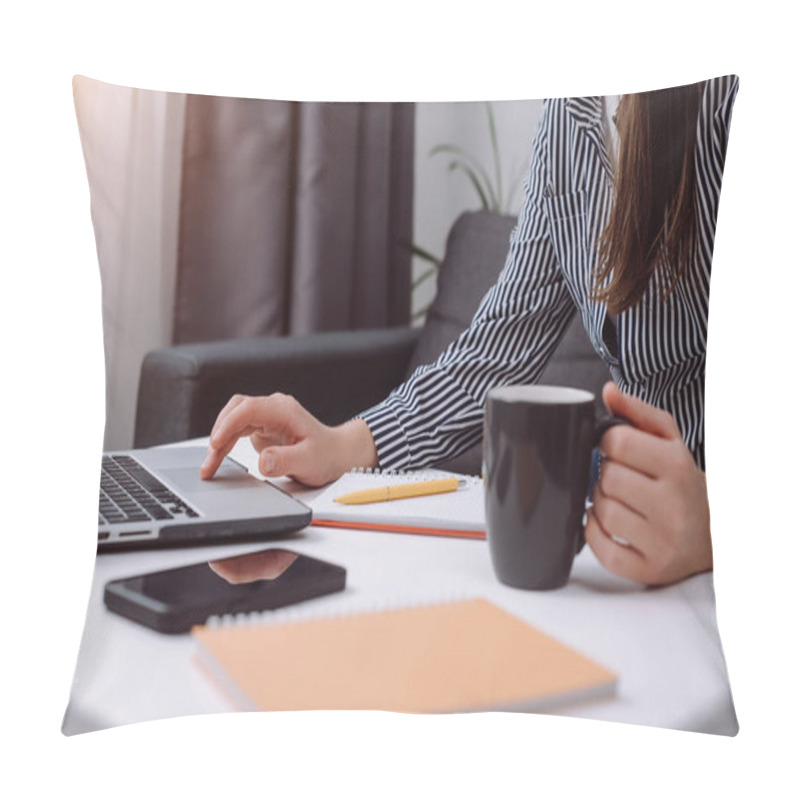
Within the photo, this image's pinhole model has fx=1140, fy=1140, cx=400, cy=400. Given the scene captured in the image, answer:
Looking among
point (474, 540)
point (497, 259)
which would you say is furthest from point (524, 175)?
point (474, 540)

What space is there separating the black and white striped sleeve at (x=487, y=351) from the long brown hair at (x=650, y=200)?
0.06 m

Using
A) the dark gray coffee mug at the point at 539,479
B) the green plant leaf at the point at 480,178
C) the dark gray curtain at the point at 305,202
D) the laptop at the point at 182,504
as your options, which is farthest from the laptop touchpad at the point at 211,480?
the green plant leaf at the point at 480,178

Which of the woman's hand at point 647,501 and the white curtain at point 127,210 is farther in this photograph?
the white curtain at point 127,210

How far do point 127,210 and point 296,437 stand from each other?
30 cm

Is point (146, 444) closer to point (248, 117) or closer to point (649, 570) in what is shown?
point (248, 117)

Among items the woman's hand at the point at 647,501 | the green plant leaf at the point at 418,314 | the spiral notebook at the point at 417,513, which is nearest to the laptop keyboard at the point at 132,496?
the spiral notebook at the point at 417,513

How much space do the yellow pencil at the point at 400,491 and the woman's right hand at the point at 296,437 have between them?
0.03 m

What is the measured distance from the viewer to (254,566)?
3.51 feet

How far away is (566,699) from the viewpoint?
1.00 metres

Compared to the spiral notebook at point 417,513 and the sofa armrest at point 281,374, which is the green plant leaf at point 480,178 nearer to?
the sofa armrest at point 281,374

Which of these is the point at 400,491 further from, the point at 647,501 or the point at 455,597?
the point at 647,501

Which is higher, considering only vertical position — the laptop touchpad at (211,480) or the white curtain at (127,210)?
the white curtain at (127,210)

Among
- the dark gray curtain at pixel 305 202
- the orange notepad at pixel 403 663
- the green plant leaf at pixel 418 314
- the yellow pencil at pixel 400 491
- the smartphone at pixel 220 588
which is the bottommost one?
the orange notepad at pixel 403 663

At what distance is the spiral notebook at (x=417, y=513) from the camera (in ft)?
3.63
